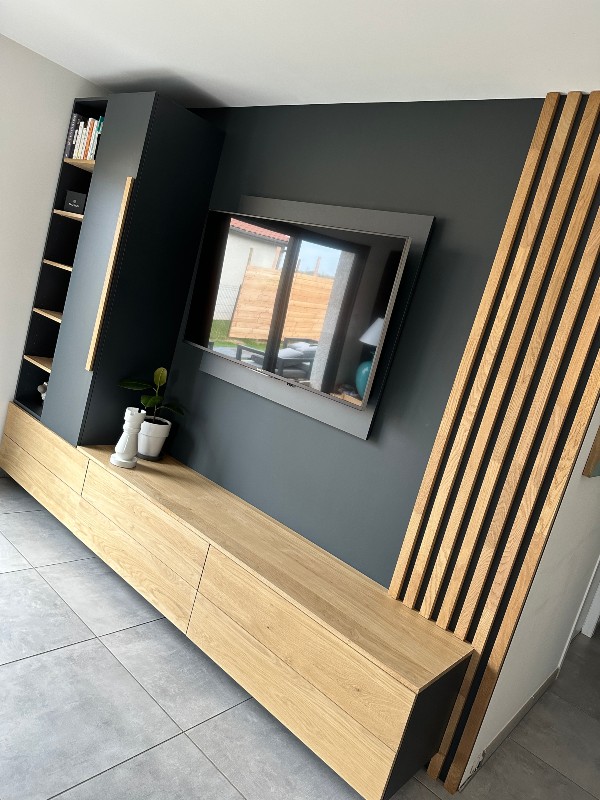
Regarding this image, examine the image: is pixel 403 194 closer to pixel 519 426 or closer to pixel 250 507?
pixel 519 426

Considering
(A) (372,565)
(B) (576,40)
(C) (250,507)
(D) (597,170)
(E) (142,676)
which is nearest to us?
(B) (576,40)

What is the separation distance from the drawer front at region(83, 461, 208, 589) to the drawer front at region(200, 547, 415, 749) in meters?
0.09

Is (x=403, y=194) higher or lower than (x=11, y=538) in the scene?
higher

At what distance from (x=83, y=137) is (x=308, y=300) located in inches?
69.2

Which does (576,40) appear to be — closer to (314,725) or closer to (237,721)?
(314,725)

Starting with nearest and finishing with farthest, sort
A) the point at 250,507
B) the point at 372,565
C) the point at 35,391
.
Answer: the point at 372,565 → the point at 250,507 → the point at 35,391

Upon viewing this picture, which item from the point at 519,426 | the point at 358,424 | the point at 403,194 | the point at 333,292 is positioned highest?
the point at 403,194

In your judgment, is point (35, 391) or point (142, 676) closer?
point (142, 676)

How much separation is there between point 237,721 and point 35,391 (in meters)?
2.33

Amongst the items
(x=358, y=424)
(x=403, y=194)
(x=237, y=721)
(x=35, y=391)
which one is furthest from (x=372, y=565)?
(x=35, y=391)

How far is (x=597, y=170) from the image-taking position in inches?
76.3

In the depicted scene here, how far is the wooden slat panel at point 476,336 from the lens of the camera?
207 cm

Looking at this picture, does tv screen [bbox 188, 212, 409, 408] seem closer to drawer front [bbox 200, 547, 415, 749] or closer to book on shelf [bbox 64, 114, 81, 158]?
drawer front [bbox 200, 547, 415, 749]

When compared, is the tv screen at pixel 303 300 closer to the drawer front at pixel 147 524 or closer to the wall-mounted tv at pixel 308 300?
the wall-mounted tv at pixel 308 300
